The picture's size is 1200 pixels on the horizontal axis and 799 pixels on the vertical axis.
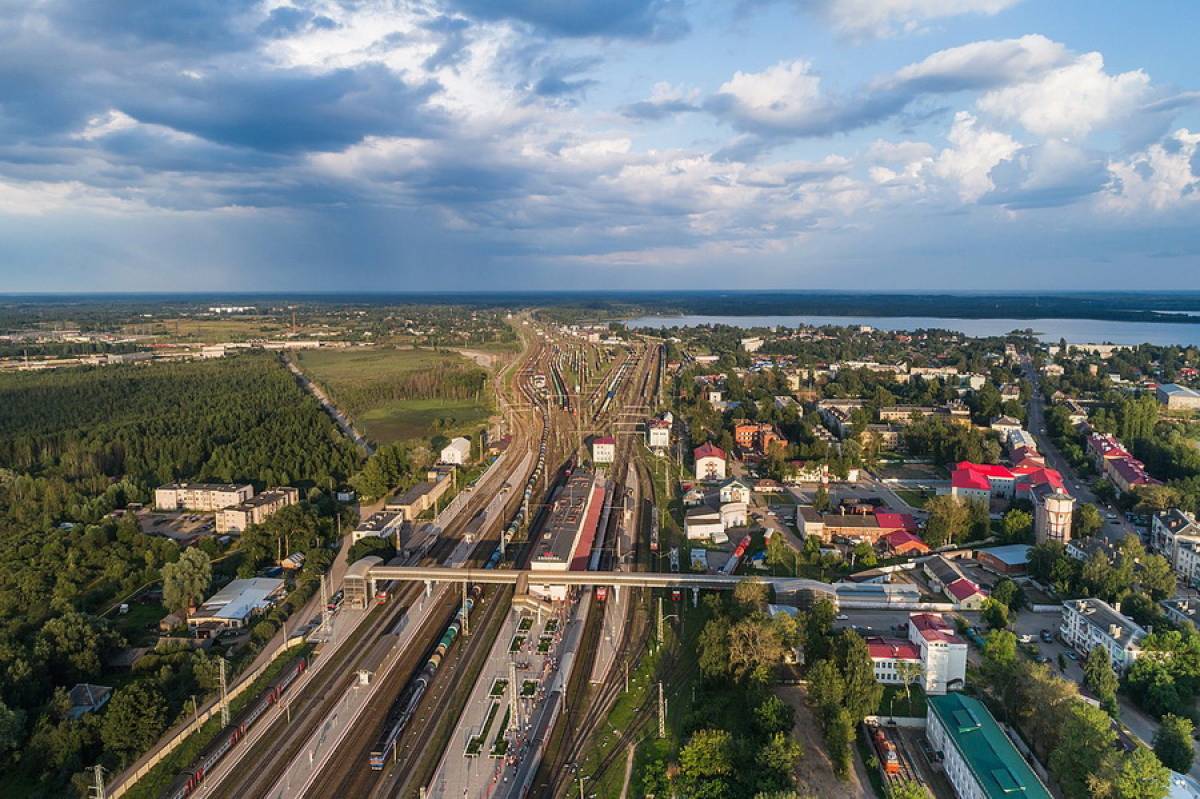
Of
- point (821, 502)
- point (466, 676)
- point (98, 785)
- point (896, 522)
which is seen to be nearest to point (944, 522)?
point (896, 522)

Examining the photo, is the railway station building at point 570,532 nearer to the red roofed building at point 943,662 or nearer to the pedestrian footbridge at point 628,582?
the pedestrian footbridge at point 628,582

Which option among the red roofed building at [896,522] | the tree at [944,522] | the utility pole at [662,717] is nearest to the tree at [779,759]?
the utility pole at [662,717]

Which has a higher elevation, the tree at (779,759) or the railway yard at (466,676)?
the tree at (779,759)

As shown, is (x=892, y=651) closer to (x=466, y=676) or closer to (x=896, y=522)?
(x=466, y=676)

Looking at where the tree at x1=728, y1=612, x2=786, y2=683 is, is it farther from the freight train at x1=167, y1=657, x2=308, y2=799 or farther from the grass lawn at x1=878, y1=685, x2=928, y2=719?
the freight train at x1=167, y1=657, x2=308, y2=799

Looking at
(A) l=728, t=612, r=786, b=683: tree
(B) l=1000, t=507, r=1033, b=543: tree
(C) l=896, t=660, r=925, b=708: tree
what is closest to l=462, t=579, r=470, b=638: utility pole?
(A) l=728, t=612, r=786, b=683: tree

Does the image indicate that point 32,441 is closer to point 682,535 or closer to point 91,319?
point 682,535
